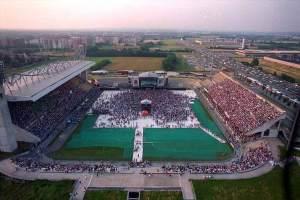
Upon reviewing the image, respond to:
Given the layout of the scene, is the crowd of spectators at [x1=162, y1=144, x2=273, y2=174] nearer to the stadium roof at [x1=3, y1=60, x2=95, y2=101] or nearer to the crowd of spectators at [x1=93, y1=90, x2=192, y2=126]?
the crowd of spectators at [x1=93, y1=90, x2=192, y2=126]

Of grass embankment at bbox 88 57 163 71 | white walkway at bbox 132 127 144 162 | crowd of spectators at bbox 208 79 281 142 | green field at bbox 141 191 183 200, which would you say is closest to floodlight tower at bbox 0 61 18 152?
white walkway at bbox 132 127 144 162

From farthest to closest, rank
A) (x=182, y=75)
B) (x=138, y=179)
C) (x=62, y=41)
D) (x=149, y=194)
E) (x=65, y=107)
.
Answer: (x=62, y=41)
(x=182, y=75)
(x=65, y=107)
(x=138, y=179)
(x=149, y=194)

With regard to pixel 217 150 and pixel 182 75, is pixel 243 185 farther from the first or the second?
pixel 182 75

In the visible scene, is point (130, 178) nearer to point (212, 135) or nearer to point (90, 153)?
point (90, 153)

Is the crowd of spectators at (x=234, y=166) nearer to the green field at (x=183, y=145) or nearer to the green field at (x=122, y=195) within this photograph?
the green field at (x=183, y=145)

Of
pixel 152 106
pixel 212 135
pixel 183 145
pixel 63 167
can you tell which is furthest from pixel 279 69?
pixel 63 167

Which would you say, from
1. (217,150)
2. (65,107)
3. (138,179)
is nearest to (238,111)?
(217,150)
